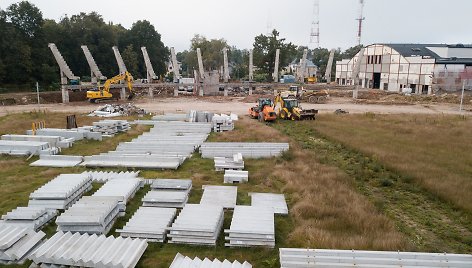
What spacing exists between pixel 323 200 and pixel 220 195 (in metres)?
2.69

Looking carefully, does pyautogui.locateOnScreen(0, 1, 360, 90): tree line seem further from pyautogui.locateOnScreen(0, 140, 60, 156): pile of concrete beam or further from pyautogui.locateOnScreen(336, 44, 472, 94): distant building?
pyautogui.locateOnScreen(0, 140, 60, 156): pile of concrete beam

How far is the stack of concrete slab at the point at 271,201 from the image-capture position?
8.23 meters

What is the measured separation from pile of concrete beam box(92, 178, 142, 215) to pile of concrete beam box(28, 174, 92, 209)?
52 centimetres

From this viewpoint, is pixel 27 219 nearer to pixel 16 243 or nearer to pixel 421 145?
pixel 16 243

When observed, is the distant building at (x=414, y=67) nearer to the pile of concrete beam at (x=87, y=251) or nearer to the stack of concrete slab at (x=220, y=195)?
the stack of concrete slab at (x=220, y=195)

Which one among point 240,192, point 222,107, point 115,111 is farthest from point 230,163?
point 222,107

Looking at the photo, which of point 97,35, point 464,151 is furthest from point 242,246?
point 97,35

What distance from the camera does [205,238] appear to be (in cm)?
673

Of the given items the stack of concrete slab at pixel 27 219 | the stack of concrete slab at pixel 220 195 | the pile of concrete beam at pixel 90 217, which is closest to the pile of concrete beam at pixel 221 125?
the stack of concrete slab at pixel 220 195

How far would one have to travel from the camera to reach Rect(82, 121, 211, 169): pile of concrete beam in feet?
39.7

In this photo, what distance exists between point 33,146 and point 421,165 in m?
14.5

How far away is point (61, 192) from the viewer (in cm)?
842

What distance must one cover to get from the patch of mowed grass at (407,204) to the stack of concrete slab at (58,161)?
341 inches

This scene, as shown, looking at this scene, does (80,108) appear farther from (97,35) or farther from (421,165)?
(421,165)
